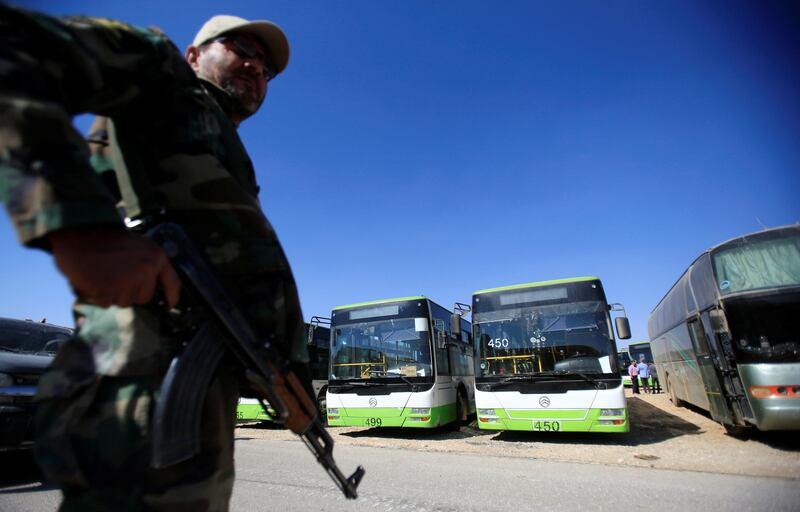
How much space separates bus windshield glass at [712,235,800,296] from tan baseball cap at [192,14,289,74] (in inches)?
293

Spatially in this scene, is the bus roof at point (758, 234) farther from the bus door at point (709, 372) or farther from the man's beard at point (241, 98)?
the man's beard at point (241, 98)

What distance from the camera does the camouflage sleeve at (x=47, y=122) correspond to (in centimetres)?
79

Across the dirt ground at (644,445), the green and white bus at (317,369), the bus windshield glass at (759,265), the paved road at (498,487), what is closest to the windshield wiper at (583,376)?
the dirt ground at (644,445)

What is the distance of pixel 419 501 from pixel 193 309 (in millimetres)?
3379

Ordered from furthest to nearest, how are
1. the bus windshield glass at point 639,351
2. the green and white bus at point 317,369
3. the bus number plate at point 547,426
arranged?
the bus windshield glass at point 639,351 < the green and white bus at point 317,369 < the bus number plate at point 547,426

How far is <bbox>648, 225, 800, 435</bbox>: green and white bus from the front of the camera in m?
5.80

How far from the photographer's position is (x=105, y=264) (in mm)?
849

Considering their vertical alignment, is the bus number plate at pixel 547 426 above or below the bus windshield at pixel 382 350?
below

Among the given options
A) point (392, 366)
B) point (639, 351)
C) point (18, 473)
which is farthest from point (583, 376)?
point (639, 351)

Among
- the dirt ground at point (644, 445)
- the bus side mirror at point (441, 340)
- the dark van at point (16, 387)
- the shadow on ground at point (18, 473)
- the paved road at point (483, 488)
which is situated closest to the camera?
the paved road at point (483, 488)

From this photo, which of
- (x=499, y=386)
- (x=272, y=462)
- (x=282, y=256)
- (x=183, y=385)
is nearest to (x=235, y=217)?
(x=282, y=256)

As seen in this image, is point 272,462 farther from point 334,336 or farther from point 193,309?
point 193,309

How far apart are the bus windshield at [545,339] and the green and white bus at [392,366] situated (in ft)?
4.08

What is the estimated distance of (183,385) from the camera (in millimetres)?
1057
